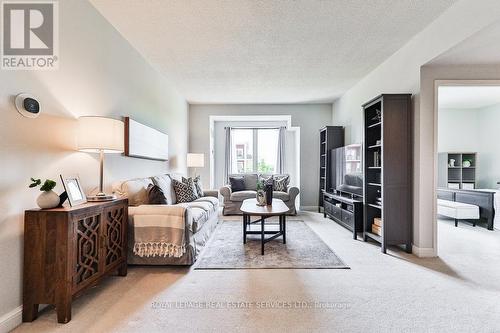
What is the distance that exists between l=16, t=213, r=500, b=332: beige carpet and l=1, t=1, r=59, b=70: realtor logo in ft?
6.20

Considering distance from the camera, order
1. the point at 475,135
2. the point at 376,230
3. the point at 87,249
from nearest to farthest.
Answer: the point at 87,249 < the point at 376,230 < the point at 475,135

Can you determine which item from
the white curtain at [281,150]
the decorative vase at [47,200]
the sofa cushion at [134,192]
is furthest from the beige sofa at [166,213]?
the white curtain at [281,150]

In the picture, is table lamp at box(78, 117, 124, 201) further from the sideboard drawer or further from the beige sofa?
the sideboard drawer

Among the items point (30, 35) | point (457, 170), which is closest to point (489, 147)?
point (457, 170)

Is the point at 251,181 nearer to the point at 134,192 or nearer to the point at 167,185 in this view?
the point at 167,185

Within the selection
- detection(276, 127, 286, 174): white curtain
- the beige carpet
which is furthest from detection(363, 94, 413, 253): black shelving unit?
detection(276, 127, 286, 174): white curtain

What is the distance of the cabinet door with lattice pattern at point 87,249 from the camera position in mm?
1830

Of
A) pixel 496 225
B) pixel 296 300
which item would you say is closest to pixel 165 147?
pixel 296 300

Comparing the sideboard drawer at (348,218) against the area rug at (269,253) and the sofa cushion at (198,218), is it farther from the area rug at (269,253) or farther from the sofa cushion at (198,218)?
the sofa cushion at (198,218)

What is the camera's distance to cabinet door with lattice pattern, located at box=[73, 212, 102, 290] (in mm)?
1830

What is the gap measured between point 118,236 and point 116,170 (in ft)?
3.03

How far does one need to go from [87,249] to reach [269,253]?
6.49 ft

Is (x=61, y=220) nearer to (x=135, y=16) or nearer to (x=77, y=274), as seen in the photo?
(x=77, y=274)

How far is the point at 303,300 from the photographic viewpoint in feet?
6.64
